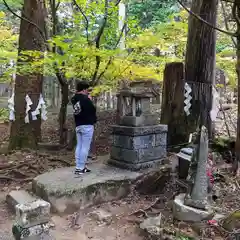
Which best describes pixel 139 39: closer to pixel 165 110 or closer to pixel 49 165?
pixel 165 110

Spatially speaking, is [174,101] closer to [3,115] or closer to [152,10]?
[152,10]

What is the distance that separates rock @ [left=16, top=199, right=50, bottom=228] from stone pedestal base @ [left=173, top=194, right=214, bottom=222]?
6.57 ft

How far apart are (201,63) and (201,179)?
15.2ft

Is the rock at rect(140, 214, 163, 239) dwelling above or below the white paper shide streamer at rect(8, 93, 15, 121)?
below

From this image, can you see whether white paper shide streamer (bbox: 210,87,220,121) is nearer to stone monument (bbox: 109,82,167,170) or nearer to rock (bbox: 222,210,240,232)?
stone monument (bbox: 109,82,167,170)

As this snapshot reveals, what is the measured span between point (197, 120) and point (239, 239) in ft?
16.9

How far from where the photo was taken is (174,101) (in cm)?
818

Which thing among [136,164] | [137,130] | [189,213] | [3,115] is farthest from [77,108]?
[3,115]

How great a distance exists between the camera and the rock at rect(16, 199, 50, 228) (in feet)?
10.3

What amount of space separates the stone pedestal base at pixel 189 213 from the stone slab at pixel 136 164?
5.74ft

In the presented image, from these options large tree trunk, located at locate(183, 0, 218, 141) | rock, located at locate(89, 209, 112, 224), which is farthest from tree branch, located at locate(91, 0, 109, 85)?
rock, located at locate(89, 209, 112, 224)

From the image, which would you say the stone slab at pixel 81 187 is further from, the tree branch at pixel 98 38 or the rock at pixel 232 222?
the tree branch at pixel 98 38

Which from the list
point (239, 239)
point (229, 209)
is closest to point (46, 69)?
point (229, 209)

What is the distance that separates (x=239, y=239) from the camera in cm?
312
